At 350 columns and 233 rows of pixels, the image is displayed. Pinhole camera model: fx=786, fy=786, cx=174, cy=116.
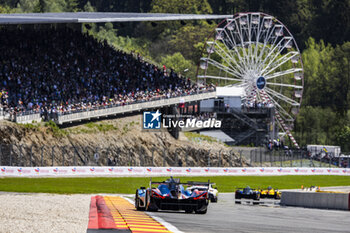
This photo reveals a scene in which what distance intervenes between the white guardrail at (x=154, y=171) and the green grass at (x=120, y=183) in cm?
121

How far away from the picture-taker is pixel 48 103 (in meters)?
62.7

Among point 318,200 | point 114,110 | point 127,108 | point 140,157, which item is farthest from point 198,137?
point 318,200

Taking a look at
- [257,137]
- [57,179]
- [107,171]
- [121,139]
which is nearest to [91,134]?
[121,139]

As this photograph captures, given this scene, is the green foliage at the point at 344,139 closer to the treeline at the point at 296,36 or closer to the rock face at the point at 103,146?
the treeline at the point at 296,36

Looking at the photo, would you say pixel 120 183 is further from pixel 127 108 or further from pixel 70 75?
pixel 70 75

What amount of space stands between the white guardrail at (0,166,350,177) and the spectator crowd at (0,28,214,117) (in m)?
8.40

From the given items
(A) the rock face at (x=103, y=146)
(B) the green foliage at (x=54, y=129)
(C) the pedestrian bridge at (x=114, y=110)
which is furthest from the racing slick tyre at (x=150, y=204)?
(B) the green foliage at (x=54, y=129)

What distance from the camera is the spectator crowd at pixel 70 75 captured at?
6206 centimetres

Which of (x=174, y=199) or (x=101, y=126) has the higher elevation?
(x=101, y=126)

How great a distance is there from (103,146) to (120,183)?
14.5 meters

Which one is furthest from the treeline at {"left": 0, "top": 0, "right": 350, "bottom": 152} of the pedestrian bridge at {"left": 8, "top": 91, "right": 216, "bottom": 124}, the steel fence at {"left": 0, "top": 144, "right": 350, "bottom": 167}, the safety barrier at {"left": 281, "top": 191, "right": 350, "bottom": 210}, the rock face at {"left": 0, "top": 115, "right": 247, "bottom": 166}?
the safety barrier at {"left": 281, "top": 191, "right": 350, "bottom": 210}

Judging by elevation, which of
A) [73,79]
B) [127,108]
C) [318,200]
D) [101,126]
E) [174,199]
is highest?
[73,79]

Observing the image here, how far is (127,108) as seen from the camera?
68.8 meters

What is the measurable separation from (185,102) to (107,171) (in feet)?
72.0
